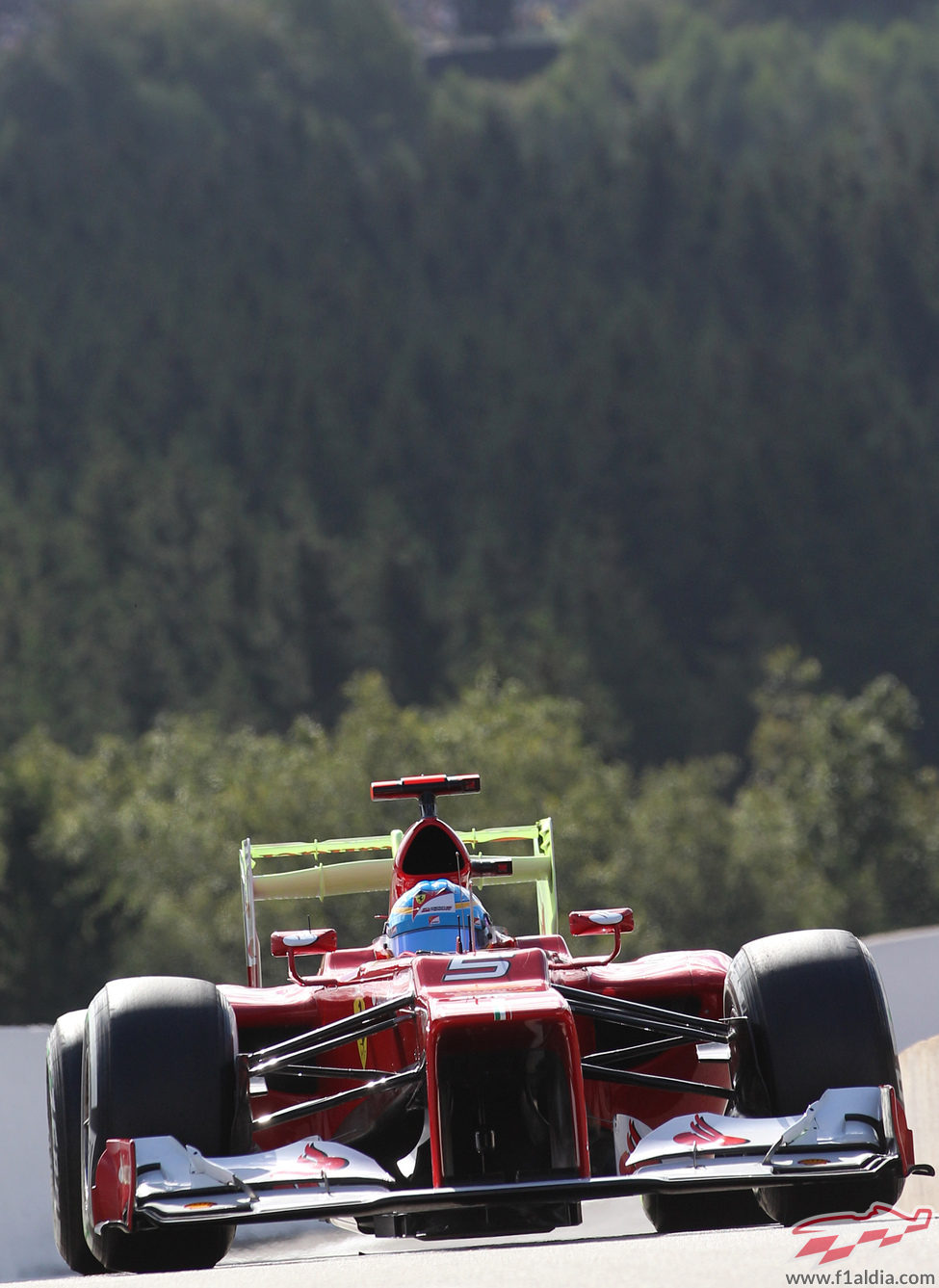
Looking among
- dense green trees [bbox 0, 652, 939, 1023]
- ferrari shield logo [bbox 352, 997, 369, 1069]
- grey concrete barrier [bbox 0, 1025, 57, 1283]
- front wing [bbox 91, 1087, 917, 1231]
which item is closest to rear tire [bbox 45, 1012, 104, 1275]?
front wing [bbox 91, 1087, 917, 1231]

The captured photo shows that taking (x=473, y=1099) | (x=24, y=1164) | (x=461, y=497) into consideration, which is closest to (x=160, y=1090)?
(x=473, y=1099)

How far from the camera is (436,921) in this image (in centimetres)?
682

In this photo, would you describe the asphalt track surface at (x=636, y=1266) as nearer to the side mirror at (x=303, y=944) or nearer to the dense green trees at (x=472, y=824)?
the side mirror at (x=303, y=944)

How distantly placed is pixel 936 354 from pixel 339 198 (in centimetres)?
2866

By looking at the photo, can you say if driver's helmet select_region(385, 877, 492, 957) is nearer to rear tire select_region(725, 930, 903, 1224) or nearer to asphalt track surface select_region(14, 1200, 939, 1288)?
rear tire select_region(725, 930, 903, 1224)

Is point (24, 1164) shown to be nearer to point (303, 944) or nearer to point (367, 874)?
point (367, 874)

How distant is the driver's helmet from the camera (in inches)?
267

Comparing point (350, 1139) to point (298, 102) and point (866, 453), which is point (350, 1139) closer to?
point (866, 453)

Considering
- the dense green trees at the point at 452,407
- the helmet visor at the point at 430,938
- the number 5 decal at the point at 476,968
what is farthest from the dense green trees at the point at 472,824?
the number 5 decal at the point at 476,968

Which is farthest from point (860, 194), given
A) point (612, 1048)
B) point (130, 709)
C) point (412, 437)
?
point (612, 1048)

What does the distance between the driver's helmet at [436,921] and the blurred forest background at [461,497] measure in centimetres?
3851

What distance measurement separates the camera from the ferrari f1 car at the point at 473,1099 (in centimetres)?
486
